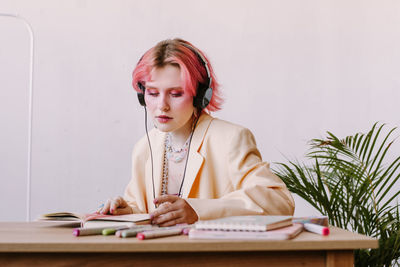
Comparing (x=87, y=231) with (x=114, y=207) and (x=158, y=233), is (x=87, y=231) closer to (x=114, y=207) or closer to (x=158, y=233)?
(x=158, y=233)

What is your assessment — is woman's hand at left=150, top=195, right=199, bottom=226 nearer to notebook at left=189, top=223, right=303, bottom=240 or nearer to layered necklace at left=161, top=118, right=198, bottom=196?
notebook at left=189, top=223, right=303, bottom=240

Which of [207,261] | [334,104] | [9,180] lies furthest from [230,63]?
[207,261]

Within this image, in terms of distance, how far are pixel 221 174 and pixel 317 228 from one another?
2.02 feet

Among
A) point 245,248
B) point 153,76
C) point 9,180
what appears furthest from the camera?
point 9,180

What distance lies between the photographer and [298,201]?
324cm

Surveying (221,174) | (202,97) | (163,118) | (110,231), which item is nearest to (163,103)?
(163,118)

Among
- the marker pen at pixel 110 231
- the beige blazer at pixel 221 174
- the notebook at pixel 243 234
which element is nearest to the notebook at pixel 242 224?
the notebook at pixel 243 234

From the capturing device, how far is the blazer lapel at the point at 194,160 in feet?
5.54

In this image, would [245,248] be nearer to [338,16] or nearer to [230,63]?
[230,63]

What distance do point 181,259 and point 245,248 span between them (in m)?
0.13

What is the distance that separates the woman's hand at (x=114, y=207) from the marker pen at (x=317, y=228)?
1.94ft

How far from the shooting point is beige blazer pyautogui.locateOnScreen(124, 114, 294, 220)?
4.81 feet

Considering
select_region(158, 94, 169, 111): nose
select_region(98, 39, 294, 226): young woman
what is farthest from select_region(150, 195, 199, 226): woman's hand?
select_region(158, 94, 169, 111): nose

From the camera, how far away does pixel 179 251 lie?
1.01 meters
